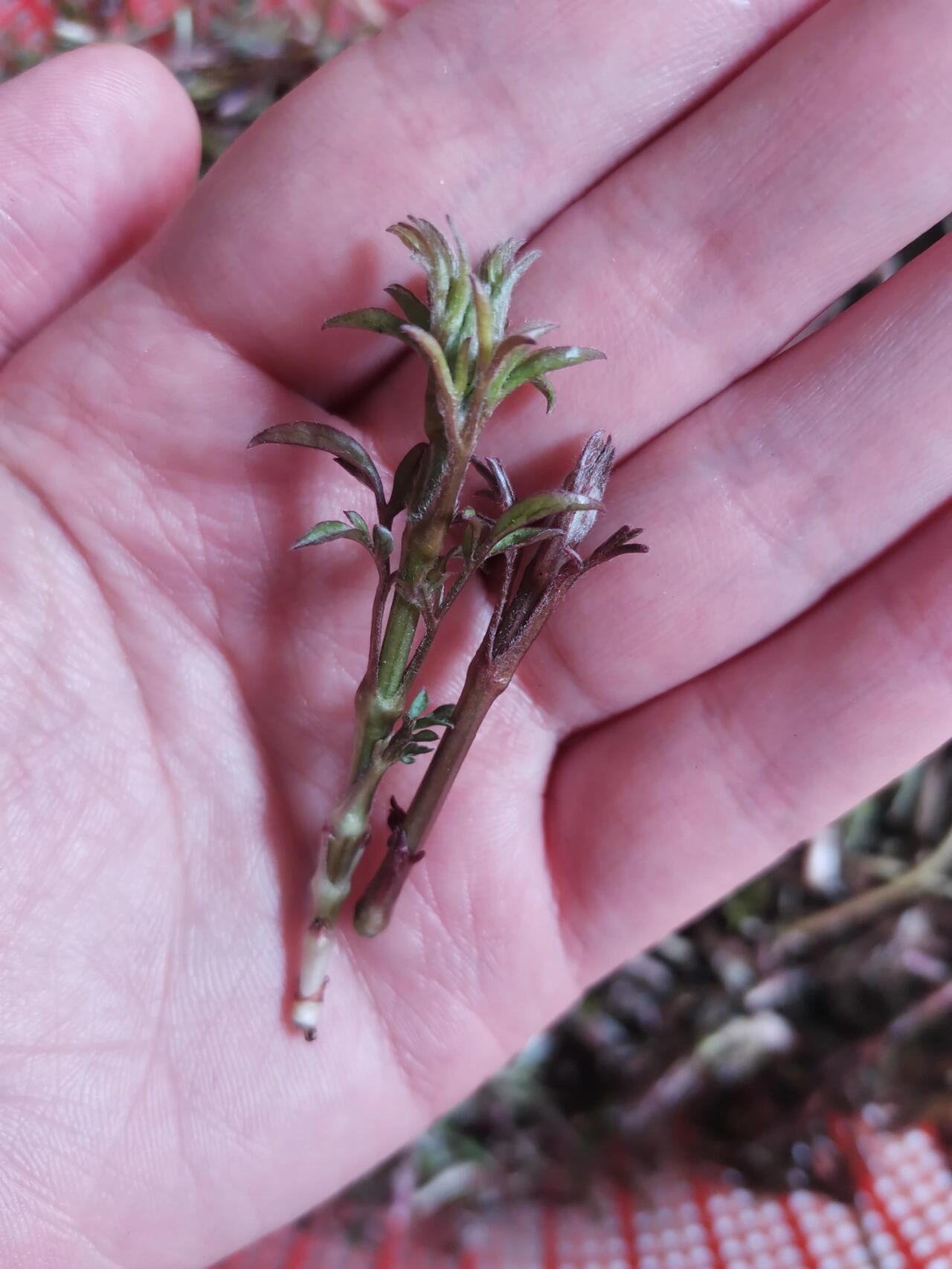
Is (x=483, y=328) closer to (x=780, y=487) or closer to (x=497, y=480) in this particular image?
(x=497, y=480)

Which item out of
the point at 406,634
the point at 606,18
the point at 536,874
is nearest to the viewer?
the point at 406,634

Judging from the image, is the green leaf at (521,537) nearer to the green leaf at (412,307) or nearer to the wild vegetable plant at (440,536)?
the wild vegetable plant at (440,536)

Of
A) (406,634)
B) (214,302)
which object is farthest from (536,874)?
(214,302)

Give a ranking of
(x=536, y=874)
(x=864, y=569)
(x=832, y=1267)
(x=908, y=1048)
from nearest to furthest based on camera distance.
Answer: (x=864, y=569) < (x=536, y=874) < (x=832, y=1267) < (x=908, y=1048)

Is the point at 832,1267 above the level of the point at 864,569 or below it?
below

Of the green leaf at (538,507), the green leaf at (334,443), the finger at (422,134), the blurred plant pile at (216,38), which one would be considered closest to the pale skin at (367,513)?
the finger at (422,134)

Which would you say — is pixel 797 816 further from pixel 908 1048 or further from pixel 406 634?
pixel 908 1048
